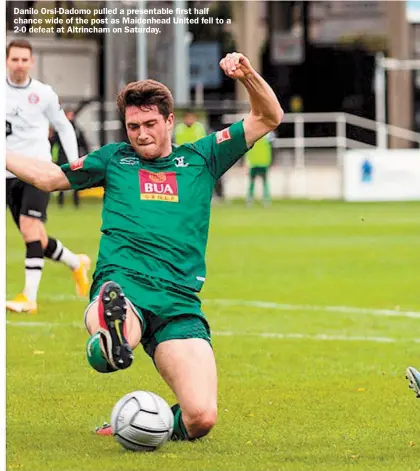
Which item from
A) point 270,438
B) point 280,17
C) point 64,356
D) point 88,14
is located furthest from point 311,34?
point 270,438

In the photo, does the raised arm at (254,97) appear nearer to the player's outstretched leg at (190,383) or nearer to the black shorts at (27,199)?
the player's outstretched leg at (190,383)

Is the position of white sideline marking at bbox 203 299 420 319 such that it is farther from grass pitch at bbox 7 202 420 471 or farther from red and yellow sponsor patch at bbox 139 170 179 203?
red and yellow sponsor patch at bbox 139 170 179 203

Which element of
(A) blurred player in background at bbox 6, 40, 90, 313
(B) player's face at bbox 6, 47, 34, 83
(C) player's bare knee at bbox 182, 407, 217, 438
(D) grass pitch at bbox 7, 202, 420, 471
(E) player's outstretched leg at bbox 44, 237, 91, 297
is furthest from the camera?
(E) player's outstretched leg at bbox 44, 237, 91, 297

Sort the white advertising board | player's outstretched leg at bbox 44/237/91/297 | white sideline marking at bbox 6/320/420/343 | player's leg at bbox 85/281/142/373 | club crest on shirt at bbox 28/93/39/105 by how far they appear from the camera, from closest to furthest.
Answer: player's leg at bbox 85/281/142/373 → white sideline marking at bbox 6/320/420/343 → club crest on shirt at bbox 28/93/39/105 → player's outstretched leg at bbox 44/237/91/297 → the white advertising board

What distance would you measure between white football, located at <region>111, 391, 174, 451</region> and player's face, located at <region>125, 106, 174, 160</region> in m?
1.18

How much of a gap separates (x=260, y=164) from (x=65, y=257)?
60.9 ft

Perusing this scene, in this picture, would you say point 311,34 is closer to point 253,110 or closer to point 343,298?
point 343,298

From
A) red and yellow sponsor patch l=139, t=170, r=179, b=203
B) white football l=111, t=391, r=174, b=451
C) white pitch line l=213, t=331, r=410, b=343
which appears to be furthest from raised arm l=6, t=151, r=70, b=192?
white pitch line l=213, t=331, r=410, b=343

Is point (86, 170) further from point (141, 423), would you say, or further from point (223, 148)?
point (141, 423)

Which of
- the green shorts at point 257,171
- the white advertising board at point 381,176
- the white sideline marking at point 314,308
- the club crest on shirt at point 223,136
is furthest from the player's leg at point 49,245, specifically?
the white advertising board at point 381,176

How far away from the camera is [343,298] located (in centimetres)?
1338

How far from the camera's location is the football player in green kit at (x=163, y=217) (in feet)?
21.7

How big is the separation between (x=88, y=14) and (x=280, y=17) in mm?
17872

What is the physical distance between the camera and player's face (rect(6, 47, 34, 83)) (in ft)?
37.9
